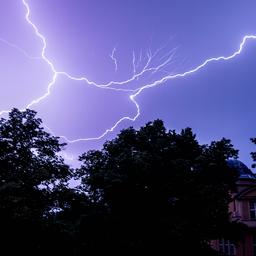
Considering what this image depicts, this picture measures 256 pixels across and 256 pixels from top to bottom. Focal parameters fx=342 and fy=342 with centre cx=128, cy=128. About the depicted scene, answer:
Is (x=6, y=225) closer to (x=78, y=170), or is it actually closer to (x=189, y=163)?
(x=78, y=170)

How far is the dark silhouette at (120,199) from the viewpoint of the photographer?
19984mm

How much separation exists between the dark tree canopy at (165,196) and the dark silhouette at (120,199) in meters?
0.06

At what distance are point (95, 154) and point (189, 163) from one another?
703 centimetres

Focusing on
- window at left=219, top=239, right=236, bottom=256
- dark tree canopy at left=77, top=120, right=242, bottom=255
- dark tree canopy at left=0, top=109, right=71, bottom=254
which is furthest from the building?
dark tree canopy at left=0, top=109, right=71, bottom=254

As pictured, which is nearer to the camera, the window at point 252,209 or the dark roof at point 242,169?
the window at point 252,209

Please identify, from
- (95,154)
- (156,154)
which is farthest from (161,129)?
(95,154)

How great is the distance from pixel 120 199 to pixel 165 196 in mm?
2852

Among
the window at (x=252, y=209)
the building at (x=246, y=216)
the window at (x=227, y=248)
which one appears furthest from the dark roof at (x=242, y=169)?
the window at (x=227, y=248)

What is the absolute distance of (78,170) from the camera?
24.5 m

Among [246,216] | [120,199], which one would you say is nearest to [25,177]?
[120,199]

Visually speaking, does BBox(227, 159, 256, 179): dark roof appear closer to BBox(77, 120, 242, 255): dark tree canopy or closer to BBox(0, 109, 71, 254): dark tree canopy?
BBox(77, 120, 242, 255): dark tree canopy

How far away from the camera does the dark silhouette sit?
19984 mm

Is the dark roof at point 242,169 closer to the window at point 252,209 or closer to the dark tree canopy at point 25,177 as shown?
the window at point 252,209

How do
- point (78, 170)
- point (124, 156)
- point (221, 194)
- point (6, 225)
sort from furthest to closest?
point (78, 170)
point (124, 156)
point (221, 194)
point (6, 225)
